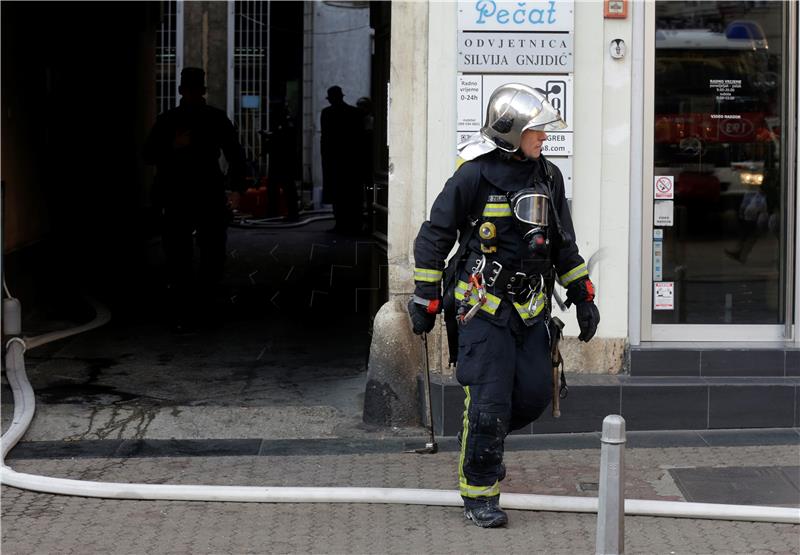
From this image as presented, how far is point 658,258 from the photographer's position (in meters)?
7.61

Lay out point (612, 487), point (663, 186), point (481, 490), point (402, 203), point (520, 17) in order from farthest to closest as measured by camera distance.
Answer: point (663, 186) → point (402, 203) → point (520, 17) → point (481, 490) → point (612, 487)

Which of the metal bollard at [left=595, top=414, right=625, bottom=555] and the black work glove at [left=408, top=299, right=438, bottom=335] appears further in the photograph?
the black work glove at [left=408, top=299, right=438, bottom=335]

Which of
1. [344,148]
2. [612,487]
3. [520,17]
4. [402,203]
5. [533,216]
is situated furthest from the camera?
[344,148]

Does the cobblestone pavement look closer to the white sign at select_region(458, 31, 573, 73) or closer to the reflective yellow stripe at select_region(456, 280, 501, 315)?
the reflective yellow stripe at select_region(456, 280, 501, 315)

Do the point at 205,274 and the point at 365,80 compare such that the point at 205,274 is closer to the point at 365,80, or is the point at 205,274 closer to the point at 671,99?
the point at 671,99

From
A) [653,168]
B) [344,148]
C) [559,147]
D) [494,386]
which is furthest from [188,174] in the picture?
[344,148]

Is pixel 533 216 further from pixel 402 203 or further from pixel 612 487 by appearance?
pixel 402 203

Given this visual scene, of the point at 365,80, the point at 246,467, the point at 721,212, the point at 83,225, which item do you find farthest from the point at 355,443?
the point at 365,80

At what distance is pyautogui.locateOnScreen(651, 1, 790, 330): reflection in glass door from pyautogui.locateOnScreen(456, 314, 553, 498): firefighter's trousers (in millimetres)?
2161

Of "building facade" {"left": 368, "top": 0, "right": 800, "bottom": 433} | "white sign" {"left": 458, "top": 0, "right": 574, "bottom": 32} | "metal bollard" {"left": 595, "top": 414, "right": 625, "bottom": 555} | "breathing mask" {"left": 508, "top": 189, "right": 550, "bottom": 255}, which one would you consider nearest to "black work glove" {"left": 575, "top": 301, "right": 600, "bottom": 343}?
"breathing mask" {"left": 508, "top": 189, "right": 550, "bottom": 255}

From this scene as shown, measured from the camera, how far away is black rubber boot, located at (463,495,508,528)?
561 cm

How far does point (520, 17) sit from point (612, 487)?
3.57 meters

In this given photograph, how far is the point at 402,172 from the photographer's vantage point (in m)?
7.42

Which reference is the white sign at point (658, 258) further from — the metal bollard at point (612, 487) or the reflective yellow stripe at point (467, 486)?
the metal bollard at point (612, 487)
